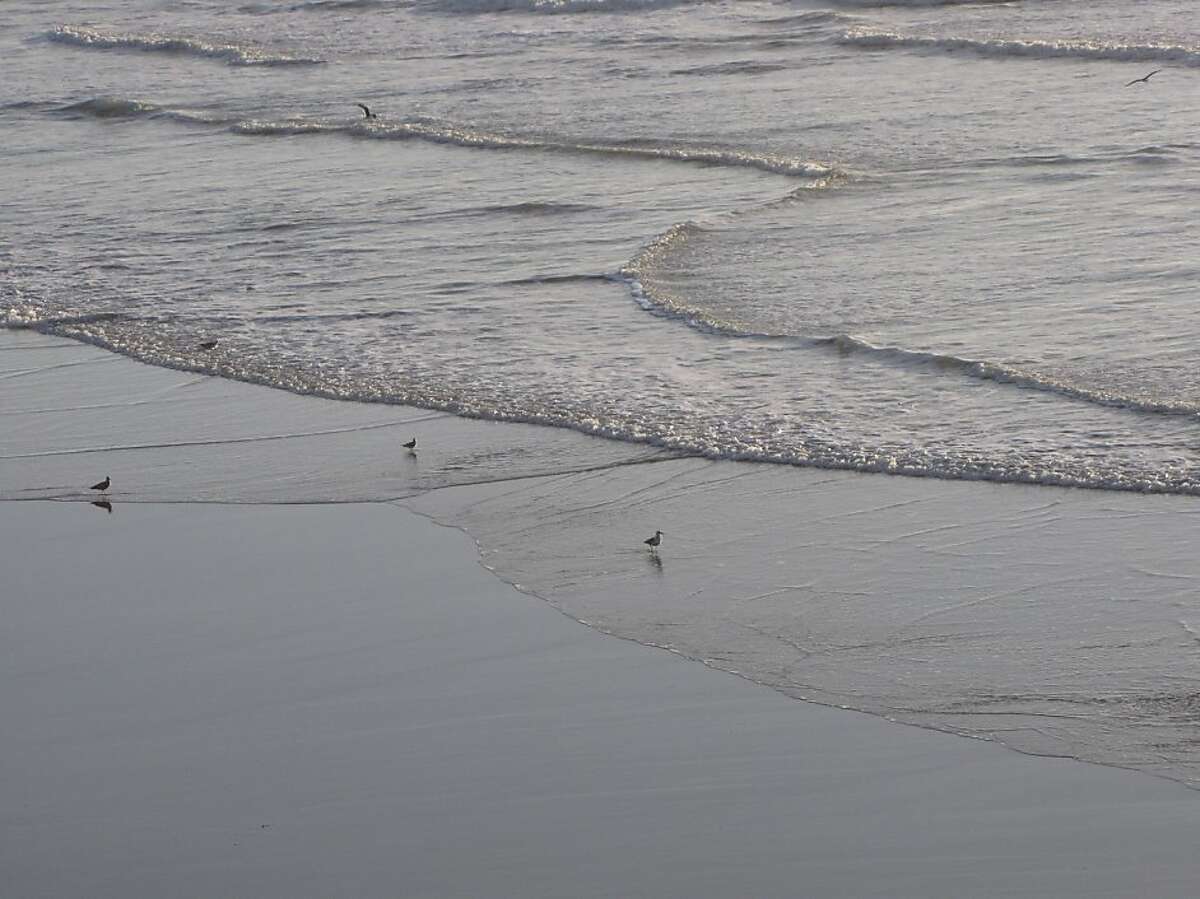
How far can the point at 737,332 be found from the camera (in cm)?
777

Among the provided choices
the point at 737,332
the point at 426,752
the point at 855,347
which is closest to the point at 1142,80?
the point at 737,332

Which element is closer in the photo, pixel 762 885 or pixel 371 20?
pixel 762 885

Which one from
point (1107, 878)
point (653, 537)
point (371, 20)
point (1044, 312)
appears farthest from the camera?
point (371, 20)

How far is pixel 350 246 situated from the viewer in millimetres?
9812

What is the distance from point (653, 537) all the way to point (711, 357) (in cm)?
214

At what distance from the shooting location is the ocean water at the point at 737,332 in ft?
16.1

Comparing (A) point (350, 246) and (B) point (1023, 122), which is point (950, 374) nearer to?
(A) point (350, 246)

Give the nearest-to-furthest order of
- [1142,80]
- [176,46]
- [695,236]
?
[695,236]
[1142,80]
[176,46]

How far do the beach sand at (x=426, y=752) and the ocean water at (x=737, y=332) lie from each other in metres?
0.19

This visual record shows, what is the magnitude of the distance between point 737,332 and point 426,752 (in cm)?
393

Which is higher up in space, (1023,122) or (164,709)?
(1023,122)

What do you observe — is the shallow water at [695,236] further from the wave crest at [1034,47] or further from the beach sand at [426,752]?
the beach sand at [426,752]

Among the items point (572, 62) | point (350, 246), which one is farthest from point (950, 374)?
point (572, 62)

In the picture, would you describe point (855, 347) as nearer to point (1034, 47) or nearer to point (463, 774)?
point (463, 774)
